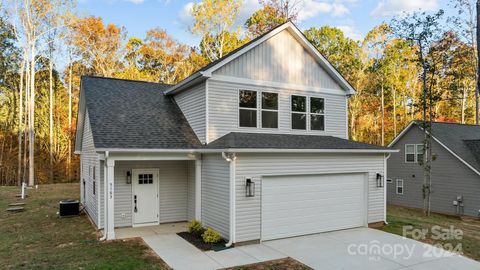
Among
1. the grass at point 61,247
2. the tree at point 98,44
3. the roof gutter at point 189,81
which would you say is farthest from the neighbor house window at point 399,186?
the tree at point 98,44

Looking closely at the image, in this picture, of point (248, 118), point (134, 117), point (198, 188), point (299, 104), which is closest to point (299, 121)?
point (299, 104)

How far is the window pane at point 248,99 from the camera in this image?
468 inches

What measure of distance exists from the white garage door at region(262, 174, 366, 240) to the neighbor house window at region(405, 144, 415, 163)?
11.6m

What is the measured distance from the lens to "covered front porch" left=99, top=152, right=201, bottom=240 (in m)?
10.9

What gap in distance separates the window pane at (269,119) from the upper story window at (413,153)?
12856mm

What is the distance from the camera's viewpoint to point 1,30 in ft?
85.5

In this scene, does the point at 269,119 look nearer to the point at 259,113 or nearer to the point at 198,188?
the point at 259,113

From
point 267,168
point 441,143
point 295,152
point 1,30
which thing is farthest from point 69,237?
point 1,30

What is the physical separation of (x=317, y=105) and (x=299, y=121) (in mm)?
1136

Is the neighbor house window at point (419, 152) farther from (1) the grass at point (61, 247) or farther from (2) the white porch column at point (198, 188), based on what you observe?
(1) the grass at point (61, 247)

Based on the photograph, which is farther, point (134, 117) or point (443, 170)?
point (443, 170)

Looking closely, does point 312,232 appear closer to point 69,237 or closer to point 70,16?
point 69,237

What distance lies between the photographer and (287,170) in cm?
1008

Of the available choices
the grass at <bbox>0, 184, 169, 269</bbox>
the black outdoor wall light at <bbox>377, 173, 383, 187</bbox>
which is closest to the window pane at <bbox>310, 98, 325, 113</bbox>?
Answer: the black outdoor wall light at <bbox>377, 173, 383, 187</bbox>
